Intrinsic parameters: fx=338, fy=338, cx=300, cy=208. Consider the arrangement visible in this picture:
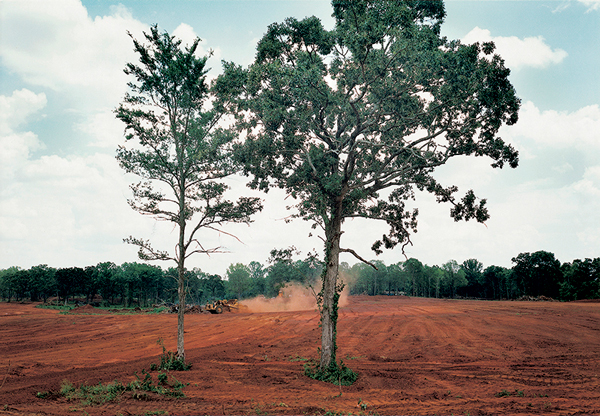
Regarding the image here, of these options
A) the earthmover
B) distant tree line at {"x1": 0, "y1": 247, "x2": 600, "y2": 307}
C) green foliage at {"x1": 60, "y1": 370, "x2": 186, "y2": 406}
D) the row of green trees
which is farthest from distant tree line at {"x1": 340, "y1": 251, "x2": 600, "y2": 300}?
the row of green trees

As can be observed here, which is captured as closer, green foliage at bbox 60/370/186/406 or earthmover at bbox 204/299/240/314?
green foliage at bbox 60/370/186/406

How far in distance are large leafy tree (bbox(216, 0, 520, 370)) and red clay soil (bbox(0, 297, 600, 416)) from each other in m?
3.09

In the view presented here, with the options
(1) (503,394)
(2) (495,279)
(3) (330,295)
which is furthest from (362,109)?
(2) (495,279)

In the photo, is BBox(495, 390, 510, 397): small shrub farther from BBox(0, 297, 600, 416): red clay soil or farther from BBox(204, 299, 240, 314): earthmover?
BBox(204, 299, 240, 314): earthmover

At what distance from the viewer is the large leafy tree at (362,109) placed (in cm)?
1098

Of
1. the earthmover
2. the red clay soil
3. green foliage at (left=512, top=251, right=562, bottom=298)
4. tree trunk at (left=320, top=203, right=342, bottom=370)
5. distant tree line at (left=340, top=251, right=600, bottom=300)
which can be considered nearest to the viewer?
the red clay soil

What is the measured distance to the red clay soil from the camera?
9297 mm

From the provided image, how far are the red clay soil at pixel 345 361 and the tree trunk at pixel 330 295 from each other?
3.83 feet

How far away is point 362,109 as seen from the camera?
1355 cm

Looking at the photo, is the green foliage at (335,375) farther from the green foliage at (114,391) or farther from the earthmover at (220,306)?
the earthmover at (220,306)

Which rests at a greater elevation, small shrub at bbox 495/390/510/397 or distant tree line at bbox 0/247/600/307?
small shrub at bbox 495/390/510/397

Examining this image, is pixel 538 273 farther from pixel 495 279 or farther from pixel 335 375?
pixel 335 375

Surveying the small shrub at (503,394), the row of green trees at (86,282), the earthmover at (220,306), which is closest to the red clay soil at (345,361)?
the small shrub at (503,394)

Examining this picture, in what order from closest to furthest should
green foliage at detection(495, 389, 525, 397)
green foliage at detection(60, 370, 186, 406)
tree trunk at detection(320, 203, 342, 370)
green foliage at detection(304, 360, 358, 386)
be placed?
green foliage at detection(60, 370, 186, 406), green foliage at detection(495, 389, 525, 397), green foliage at detection(304, 360, 358, 386), tree trunk at detection(320, 203, 342, 370)
